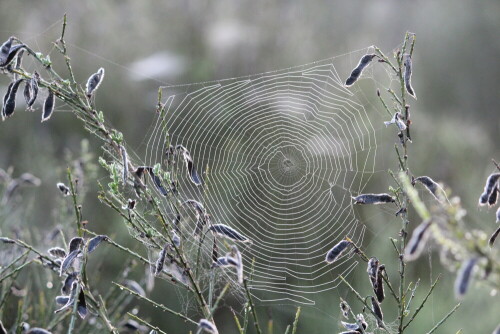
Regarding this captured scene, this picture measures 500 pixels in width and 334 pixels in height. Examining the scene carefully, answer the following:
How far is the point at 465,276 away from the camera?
889 millimetres

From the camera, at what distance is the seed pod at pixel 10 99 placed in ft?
5.41

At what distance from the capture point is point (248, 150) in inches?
206

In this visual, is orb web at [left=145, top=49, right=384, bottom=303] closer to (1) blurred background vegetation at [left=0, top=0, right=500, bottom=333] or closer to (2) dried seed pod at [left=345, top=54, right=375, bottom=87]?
(1) blurred background vegetation at [left=0, top=0, right=500, bottom=333]

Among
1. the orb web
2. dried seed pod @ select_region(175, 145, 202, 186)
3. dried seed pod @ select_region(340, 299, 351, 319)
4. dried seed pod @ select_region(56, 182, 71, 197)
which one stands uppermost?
the orb web

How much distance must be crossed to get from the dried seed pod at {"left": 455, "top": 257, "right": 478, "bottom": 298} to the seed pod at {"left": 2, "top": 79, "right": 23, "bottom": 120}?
1221 millimetres

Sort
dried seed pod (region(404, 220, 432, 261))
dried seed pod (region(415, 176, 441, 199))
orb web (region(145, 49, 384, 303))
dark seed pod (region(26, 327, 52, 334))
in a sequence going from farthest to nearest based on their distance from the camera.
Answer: orb web (region(145, 49, 384, 303))
dried seed pod (region(415, 176, 441, 199))
dark seed pod (region(26, 327, 52, 334))
dried seed pod (region(404, 220, 432, 261))

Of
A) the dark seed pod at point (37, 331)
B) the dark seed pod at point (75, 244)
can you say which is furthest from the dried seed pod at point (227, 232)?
the dark seed pod at point (37, 331)

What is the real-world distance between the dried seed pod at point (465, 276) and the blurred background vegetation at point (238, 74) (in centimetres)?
263

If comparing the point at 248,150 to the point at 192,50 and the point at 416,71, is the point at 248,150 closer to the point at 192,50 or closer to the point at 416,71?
the point at 192,50

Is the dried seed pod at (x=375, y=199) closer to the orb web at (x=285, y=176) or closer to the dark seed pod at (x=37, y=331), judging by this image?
the dark seed pod at (x=37, y=331)

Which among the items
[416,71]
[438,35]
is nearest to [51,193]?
[416,71]

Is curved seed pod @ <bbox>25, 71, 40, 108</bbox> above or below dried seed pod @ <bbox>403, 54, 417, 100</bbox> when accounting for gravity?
below

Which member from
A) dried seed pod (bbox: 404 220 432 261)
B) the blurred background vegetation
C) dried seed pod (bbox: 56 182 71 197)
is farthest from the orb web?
dried seed pod (bbox: 404 220 432 261)

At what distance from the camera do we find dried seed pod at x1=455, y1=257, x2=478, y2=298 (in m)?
0.88
